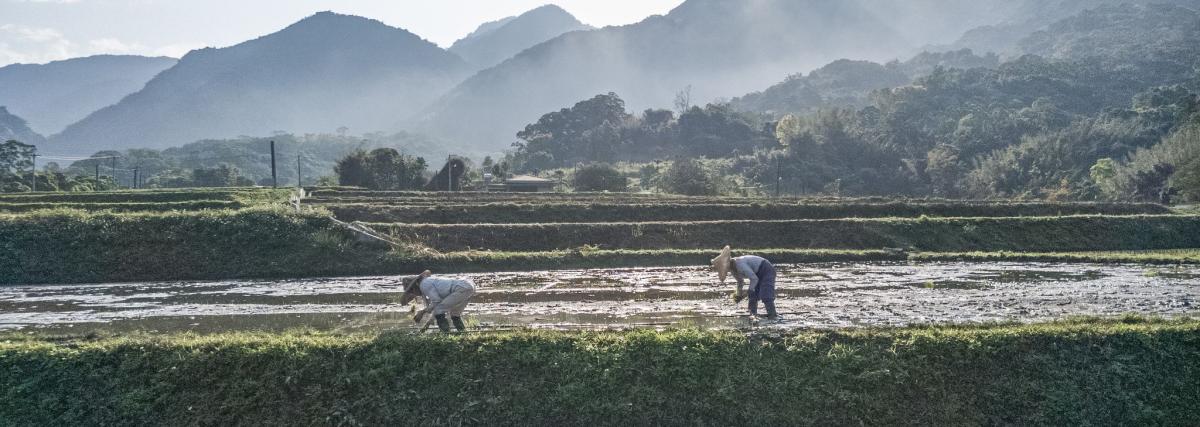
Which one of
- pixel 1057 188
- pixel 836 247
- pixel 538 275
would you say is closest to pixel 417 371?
pixel 538 275

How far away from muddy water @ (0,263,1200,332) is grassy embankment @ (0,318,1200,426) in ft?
7.81

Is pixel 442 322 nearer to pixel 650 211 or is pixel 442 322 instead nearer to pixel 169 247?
pixel 169 247

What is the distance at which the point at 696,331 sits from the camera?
33.2 feet

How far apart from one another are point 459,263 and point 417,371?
13.3 metres

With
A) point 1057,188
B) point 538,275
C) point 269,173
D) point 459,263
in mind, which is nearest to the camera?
point 538,275

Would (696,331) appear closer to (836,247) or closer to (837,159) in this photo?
(836,247)

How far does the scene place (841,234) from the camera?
28297 mm

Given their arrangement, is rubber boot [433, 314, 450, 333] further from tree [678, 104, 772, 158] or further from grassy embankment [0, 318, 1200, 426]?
tree [678, 104, 772, 158]

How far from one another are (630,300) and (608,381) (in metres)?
6.76

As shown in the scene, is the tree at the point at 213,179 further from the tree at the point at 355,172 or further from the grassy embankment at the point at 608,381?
the grassy embankment at the point at 608,381

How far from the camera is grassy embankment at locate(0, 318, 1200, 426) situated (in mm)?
9070

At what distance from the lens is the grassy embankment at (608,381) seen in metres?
9.07

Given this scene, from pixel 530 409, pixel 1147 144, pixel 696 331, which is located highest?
pixel 1147 144

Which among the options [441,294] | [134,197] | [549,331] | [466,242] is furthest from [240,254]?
[134,197]
